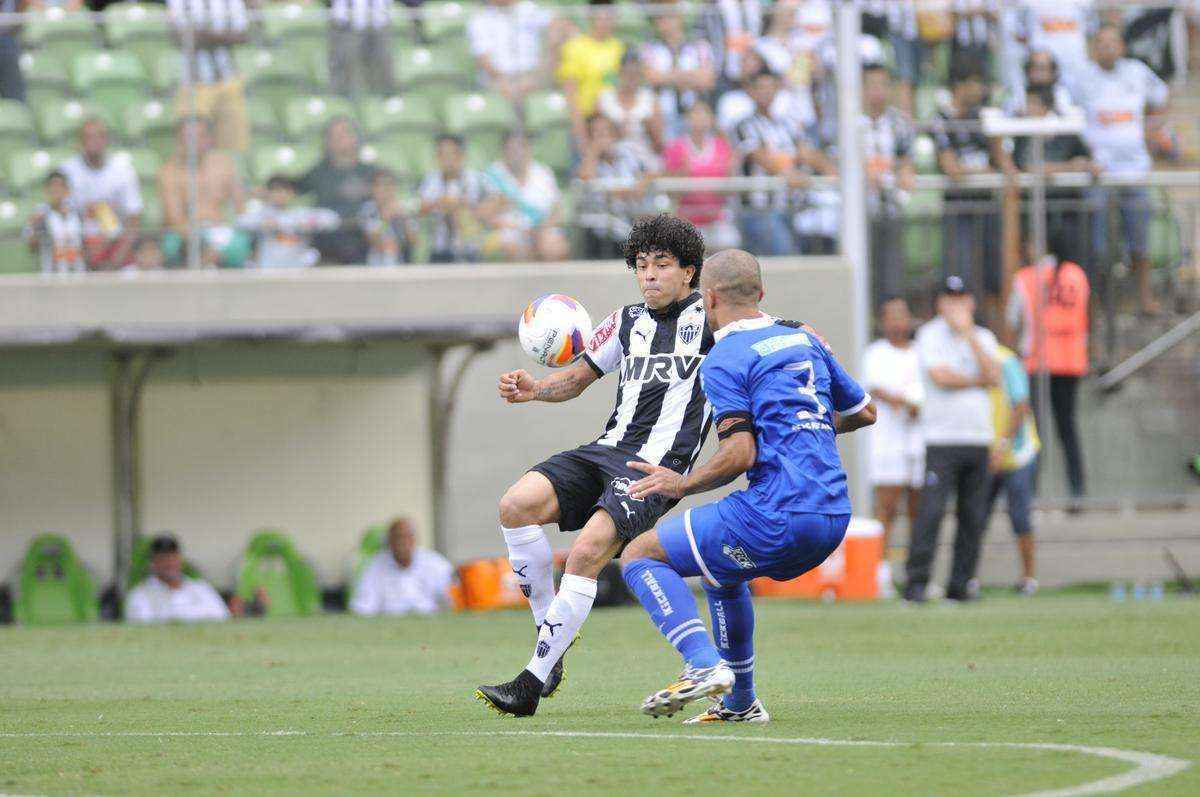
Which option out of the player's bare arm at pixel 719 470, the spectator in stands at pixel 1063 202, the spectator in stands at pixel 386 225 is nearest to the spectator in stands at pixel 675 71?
the spectator in stands at pixel 386 225

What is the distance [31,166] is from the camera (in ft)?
50.8

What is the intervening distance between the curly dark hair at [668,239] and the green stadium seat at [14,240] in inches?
360

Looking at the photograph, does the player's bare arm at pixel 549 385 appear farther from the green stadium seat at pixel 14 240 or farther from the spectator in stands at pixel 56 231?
the green stadium seat at pixel 14 240

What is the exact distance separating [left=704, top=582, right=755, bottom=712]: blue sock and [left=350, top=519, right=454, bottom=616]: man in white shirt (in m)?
8.39

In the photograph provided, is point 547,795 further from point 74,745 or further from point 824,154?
point 824,154

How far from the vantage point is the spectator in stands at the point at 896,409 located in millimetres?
15500

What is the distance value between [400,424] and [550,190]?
2.48 meters

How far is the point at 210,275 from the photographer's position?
15.6 m

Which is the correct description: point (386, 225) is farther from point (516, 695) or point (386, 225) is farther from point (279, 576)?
point (516, 695)

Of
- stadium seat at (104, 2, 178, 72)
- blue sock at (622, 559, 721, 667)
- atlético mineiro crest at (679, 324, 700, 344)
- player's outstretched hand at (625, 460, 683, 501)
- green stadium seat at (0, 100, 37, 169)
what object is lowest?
blue sock at (622, 559, 721, 667)

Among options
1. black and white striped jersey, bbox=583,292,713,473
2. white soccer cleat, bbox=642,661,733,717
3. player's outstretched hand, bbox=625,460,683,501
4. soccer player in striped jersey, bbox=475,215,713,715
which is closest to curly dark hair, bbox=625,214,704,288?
soccer player in striped jersey, bbox=475,215,713,715

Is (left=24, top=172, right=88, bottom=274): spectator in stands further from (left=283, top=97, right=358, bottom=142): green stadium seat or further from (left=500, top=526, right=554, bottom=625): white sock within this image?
(left=500, top=526, right=554, bottom=625): white sock

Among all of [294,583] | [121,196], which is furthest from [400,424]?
[121,196]

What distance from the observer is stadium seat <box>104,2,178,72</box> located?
51.7 feet
